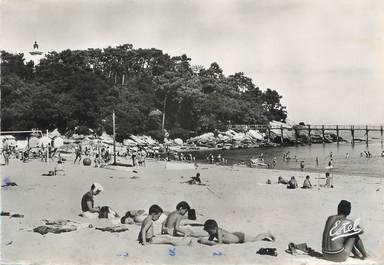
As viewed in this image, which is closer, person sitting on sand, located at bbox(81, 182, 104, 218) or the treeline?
person sitting on sand, located at bbox(81, 182, 104, 218)

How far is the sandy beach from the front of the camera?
8.45 meters

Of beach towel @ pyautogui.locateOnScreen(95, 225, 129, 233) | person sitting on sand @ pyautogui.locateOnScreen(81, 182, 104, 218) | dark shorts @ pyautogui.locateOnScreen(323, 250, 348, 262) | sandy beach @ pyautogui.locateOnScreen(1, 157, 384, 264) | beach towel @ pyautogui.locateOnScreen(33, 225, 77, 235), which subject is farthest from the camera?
person sitting on sand @ pyautogui.locateOnScreen(81, 182, 104, 218)

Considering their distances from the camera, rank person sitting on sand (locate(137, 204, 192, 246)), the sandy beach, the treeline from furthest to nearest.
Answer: the treeline < person sitting on sand (locate(137, 204, 192, 246)) < the sandy beach

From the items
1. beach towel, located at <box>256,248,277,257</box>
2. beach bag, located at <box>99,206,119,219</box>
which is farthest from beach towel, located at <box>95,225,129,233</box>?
beach towel, located at <box>256,248,277,257</box>

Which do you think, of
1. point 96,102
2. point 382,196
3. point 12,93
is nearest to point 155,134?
point 96,102

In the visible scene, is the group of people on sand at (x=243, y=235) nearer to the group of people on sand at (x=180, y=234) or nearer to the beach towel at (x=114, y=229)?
the group of people on sand at (x=180, y=234)

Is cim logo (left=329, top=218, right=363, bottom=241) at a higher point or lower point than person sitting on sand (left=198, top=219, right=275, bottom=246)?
higher

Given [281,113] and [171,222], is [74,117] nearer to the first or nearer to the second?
[171,222]

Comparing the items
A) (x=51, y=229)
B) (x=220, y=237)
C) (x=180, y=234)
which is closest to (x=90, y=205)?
(x=51, y=229)

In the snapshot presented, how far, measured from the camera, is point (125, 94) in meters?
61.6

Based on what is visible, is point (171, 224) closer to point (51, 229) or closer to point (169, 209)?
point (51, 229)

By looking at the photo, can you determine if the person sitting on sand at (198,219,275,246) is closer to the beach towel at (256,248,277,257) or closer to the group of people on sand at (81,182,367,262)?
the group of people on sand at (81,182,367,262)

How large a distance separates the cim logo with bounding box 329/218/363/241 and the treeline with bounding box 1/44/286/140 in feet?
132

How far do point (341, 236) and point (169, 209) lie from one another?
6.22 meters
